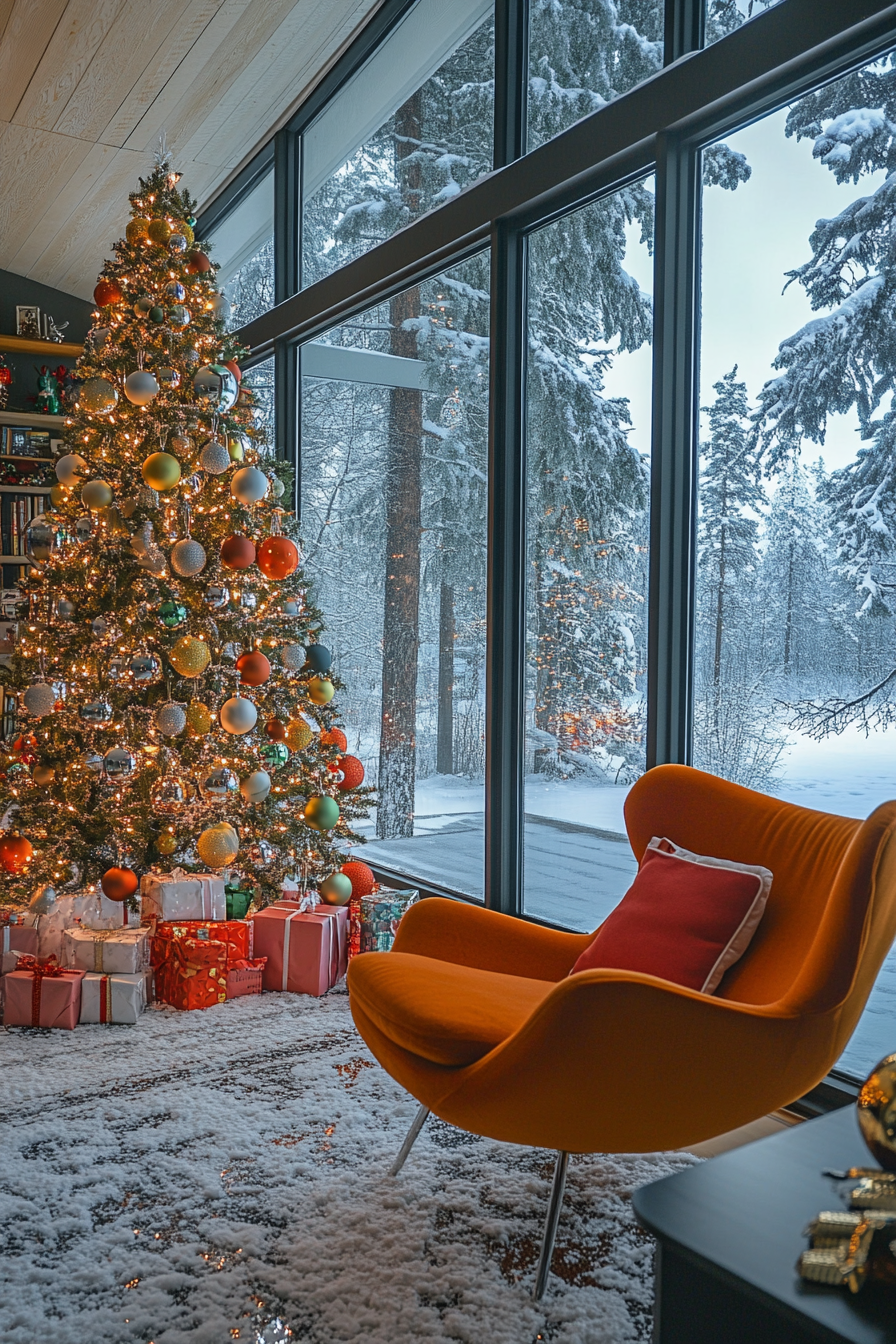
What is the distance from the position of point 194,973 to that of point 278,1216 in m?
1.29

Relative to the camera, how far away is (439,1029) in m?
1.76

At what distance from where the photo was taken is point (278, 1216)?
197 centimetres

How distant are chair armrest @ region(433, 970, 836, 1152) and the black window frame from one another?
128 cm

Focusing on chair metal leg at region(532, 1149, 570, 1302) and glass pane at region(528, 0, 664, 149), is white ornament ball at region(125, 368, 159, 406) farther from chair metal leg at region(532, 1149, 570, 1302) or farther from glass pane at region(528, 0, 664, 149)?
chair metal leg at region(532, 1149, 570, 1302)

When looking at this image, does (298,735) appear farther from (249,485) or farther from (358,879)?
(249,485)

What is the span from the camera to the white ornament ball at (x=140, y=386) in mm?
3361

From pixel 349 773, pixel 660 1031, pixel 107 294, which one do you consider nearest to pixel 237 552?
pixel 349 773

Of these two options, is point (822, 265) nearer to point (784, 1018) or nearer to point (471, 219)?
point (471, 219)

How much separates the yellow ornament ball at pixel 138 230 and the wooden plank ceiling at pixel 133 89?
0.85 m

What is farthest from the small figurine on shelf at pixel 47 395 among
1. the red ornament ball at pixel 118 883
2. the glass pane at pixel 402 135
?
the red ornament ball at pixel 118 883

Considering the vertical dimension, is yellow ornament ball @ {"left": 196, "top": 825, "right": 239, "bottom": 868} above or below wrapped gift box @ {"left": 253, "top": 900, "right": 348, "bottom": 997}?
above

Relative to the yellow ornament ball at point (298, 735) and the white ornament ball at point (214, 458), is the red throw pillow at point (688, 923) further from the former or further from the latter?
the white ornament ball at point (214, 458)

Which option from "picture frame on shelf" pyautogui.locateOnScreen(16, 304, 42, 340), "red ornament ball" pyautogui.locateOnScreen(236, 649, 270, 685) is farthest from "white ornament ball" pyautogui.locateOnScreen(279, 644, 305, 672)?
"picture frame on shelf" pyautogui.locateOnScreen(16, 304, 42, 340)

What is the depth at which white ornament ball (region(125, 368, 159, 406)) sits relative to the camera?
3.36m
